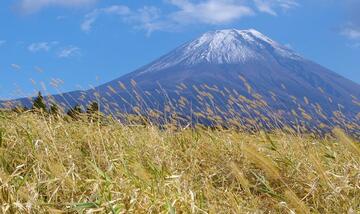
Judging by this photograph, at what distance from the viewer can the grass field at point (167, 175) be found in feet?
16.8

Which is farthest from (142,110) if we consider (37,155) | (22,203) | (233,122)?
(22,203)

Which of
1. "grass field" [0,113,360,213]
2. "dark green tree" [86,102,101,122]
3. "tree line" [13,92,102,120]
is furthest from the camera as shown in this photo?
"tree line" [13,92,102,120]

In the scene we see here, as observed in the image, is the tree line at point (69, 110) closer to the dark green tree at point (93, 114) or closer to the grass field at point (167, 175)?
the dark green tree at point (93, 114)

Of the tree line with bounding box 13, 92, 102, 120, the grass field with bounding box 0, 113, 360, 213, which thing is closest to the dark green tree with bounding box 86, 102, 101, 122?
the tree line with bounding box 13, 92, 102, 120

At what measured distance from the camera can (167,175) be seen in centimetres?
598

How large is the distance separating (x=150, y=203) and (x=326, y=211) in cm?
160

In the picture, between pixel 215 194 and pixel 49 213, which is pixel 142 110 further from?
pixel 49 213

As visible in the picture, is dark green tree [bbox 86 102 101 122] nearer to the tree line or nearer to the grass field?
the tree line

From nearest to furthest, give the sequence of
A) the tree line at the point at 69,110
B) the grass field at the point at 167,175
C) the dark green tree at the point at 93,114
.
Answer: the grass field at the point at 167,175 < the dark green tree at the point at 93,114 < the tree line at the point at 69,110

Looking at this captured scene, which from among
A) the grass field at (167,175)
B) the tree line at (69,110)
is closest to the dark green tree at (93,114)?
the tree line at (69,110)

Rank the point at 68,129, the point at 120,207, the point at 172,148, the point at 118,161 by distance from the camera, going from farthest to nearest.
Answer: the point at 68,129 < the point at 172,148 < the point at 118,161 < the point at 120,207

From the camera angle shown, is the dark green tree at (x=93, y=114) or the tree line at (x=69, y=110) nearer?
the dark green tree at (x=93, y=114)

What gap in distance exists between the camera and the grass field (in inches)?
201

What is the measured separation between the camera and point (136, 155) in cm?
704
